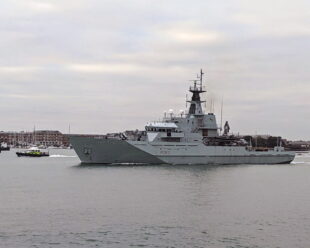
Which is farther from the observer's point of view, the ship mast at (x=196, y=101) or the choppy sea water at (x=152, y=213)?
the ship mast at (x=196, y=101)

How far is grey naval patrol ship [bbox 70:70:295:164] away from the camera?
59469 millimetres

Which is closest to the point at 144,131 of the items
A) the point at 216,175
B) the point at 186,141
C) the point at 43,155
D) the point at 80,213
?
the point at 186,141

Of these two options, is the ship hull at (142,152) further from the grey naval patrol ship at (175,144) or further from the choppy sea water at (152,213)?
the choppy sea water at (152,213)

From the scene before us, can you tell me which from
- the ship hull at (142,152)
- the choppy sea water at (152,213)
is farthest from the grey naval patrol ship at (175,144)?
the choppy sea water at (152,213)

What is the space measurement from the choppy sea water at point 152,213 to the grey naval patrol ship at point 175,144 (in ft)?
51.5

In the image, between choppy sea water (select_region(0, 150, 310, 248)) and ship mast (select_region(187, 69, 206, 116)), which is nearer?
choppy sea water (select_region(0, 150, 310, 248))

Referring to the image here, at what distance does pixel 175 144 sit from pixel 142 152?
437 centimetres

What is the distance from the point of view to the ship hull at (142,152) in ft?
194

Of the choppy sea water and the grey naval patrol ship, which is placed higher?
the grey naval patrol ship

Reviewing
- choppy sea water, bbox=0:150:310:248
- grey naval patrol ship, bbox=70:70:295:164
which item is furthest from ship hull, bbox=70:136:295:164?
choppy sea water, bbox=0:150:310:248

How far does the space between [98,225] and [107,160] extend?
37881mm

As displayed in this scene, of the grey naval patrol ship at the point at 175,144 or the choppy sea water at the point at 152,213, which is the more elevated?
the grey naval patrol ship at the point at 175,144

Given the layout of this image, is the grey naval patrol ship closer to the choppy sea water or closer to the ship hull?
the ship hull

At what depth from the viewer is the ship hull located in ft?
194
